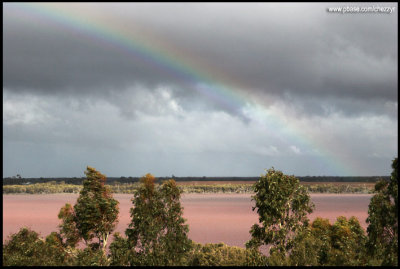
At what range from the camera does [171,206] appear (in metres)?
A: 32.5

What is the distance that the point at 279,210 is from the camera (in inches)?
1268

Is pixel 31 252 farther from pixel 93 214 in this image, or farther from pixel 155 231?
pixel 155 231

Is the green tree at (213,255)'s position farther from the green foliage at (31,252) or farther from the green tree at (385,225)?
the green tree at (385,225)

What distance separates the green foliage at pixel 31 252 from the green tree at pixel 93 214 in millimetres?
2088

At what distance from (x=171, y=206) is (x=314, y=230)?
18406 millimetres

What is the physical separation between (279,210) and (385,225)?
7776 mm

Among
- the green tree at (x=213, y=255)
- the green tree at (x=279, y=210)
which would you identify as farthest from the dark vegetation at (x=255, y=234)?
the green tree at (x=213, y=255)

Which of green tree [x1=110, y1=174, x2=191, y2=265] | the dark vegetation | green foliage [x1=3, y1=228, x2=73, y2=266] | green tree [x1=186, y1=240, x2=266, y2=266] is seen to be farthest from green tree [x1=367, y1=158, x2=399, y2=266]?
green foliage [x1=3, y1=228, x2=73, y2=266]

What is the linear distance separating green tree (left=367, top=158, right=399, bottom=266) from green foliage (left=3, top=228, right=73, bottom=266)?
23.0m

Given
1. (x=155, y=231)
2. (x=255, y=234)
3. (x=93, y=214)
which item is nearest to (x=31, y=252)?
(x=93, y=214)

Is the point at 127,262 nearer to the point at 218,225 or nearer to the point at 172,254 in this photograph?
the point at 172,254

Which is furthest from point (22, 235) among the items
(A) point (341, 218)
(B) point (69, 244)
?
(A) point (341, 218)

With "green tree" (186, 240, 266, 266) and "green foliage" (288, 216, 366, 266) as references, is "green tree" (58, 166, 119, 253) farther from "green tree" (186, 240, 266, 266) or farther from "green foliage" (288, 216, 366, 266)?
"green foliage" (288, 216, 366, 266)

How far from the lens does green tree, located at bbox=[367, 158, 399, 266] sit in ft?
88.5
